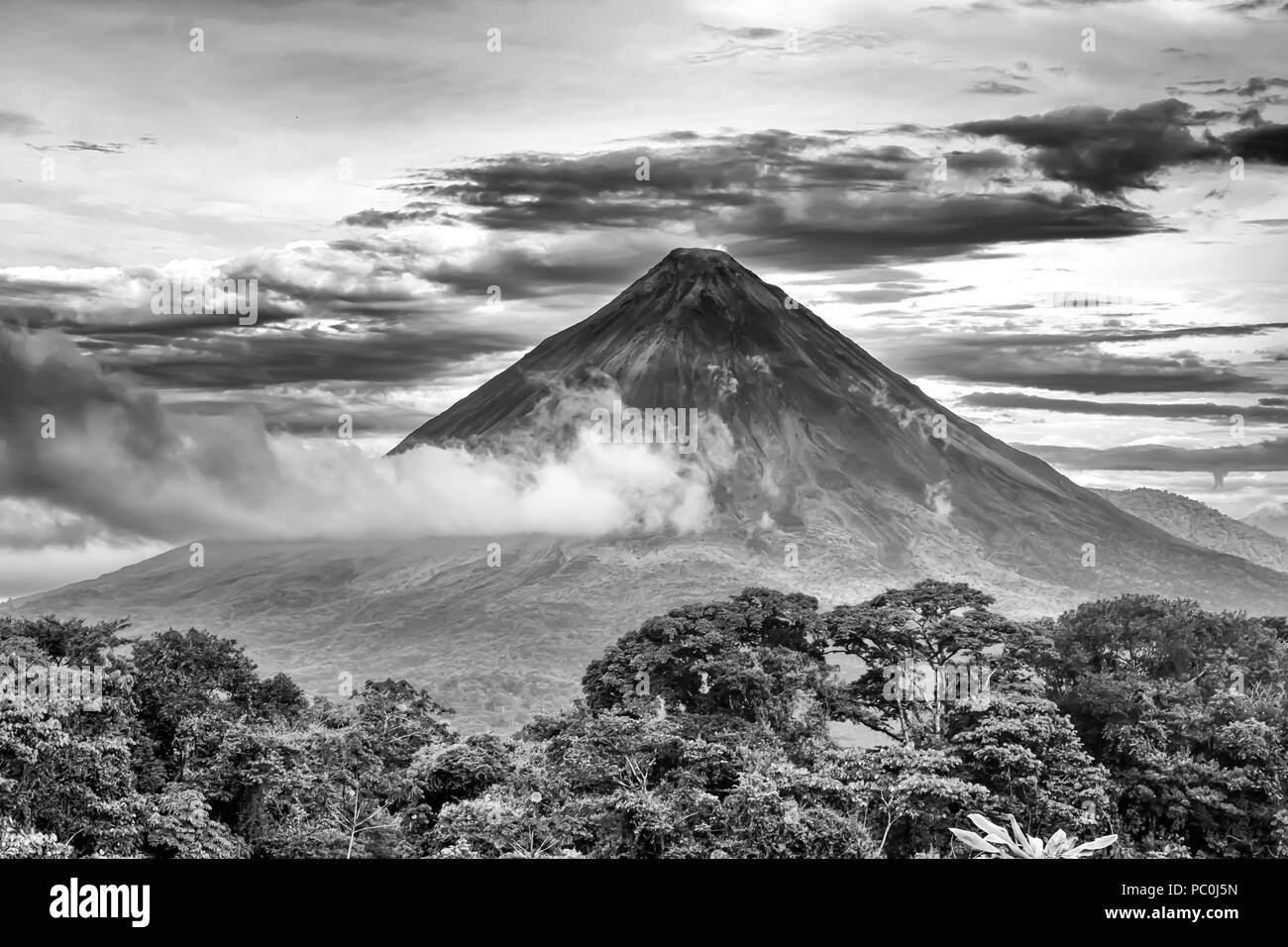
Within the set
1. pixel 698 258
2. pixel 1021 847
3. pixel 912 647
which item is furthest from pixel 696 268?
pixel 1021 847

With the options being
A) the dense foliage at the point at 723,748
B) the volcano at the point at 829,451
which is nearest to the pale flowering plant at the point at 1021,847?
the dense foliage at the point at 723,748

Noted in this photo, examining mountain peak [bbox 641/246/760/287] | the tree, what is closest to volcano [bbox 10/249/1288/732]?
mountain peak [bbox 641/246/760/287]

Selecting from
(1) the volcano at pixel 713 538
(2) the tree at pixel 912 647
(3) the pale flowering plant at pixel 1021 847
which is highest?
(3) the pale flowering plant at pixel 1021 847

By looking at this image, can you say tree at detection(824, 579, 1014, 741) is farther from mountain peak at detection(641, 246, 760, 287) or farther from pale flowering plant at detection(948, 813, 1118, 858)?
mountain peak at detection(641, 246, 760, 287)

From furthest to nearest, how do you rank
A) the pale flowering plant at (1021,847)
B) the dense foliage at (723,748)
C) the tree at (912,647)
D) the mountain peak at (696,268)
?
the mountain peak at (696,268) < the tree at (912,647) < the dense foliage at (723,748) < the pale flowering plant at (1021,847)

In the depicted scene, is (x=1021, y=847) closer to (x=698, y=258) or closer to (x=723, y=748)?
(x=723, y=748)

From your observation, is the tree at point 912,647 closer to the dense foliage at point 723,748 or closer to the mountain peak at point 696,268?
the dense foliage at point 723,748
